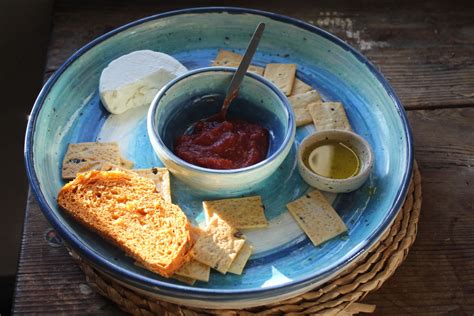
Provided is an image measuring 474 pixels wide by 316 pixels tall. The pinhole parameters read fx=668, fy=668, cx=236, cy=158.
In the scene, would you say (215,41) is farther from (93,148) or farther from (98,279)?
(98,279)

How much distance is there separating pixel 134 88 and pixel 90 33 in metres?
0.49

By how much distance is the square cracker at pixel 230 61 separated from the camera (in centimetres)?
212

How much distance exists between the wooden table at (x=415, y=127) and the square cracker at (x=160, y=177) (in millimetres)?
293

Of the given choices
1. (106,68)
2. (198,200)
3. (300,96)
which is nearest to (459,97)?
(300,96)

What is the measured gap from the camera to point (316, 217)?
175cm

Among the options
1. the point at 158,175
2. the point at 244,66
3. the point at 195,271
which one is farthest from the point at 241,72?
the point at 195,271

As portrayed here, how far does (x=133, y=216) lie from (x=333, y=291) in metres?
0.53

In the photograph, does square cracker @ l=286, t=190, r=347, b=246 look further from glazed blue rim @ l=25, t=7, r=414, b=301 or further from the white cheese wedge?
the white cheese wedge

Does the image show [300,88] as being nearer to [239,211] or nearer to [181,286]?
[239,211]

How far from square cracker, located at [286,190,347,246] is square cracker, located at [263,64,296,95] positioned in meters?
0.41

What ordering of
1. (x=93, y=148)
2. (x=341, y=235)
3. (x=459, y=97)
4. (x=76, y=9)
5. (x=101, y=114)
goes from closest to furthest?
(x=341, y=235)
(x=93, y=148)
(x=101, y=114)
(x=459, y=97)
(x=76, y=9)

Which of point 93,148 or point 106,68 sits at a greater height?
point 106,68

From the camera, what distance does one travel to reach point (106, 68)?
2.00 metres

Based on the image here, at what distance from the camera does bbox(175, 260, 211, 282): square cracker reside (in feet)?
5.24
